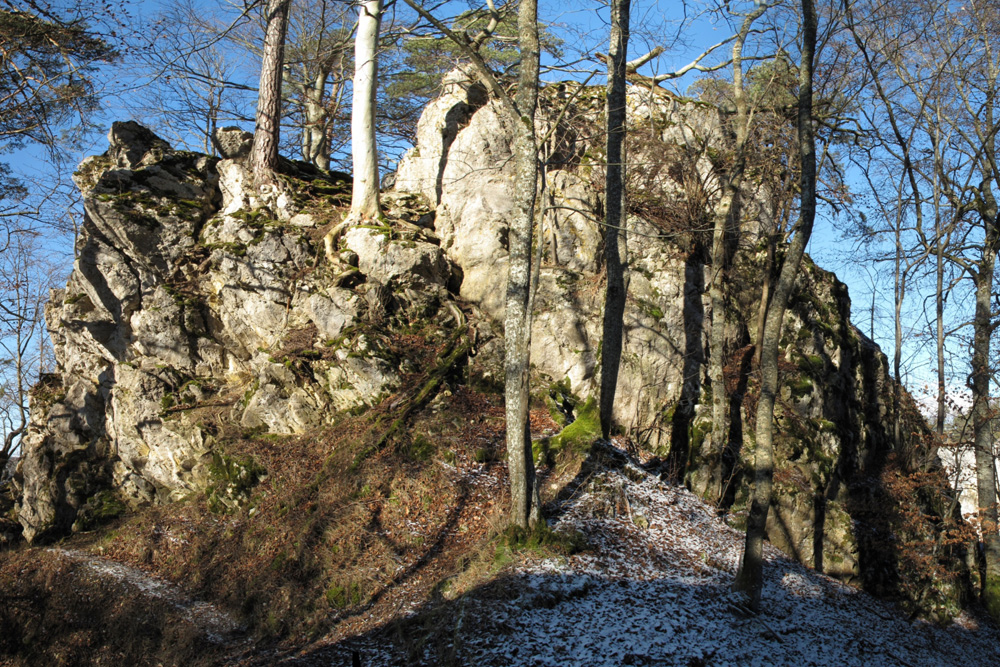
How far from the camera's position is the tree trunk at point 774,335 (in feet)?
23.0

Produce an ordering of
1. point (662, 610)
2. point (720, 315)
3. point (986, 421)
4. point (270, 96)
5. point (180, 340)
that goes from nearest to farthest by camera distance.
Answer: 1. point (662, 610)
2. point (720, 315)
3. point (180, 340)
4. point (986, 421)
5. point (270, 96)

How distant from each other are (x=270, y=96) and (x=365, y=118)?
257 centimetres

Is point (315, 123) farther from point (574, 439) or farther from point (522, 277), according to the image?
point (574, 439)

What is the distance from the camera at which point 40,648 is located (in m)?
6.50

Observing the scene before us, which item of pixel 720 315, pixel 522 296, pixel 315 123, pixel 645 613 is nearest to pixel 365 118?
pixel 522 296

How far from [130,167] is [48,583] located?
8203 millimetres

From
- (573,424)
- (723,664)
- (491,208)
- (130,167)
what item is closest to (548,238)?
(491,208)

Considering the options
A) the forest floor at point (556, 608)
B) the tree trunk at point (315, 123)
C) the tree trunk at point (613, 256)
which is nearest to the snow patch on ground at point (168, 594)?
the forest floor at point (556, 608)

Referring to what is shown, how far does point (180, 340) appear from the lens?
10539 millimetres

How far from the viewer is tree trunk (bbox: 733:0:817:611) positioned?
7.02m

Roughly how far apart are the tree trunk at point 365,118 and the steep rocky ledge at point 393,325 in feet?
2.54

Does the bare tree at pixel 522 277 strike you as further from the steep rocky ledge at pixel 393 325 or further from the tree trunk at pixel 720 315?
the tree trunk at pixel 720 315

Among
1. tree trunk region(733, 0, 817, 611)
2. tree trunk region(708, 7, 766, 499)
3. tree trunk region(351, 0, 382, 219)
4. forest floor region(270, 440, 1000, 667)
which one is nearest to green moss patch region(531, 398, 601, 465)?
forest floor region(270, 440, 1000, 667)

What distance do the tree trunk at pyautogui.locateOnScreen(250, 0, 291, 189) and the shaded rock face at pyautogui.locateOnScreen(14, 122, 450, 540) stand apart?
1.41 m
